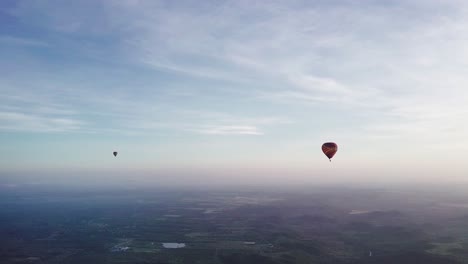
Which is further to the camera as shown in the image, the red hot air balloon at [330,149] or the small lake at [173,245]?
the small lake at [173,245]

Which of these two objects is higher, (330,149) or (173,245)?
(330,149)

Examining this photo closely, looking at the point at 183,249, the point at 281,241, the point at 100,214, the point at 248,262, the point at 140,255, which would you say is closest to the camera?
the point at 248,262

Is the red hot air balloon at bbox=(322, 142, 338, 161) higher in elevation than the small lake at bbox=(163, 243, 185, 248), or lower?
higher

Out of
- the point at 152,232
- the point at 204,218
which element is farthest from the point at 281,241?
the point at 204,218

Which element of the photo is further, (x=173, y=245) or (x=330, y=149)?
(x=173, y=245)

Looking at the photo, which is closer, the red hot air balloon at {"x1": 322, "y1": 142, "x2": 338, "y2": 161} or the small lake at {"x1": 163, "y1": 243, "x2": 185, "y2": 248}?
the red hot air balloon at {"x1": 322, "y1": 142, "x2": 338, "y2": 161}

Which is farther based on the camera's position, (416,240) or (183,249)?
(416,240)

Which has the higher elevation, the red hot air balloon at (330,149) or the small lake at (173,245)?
the red hot air balloon at (330,149)

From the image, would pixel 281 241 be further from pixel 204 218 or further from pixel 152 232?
pixel 204 218
